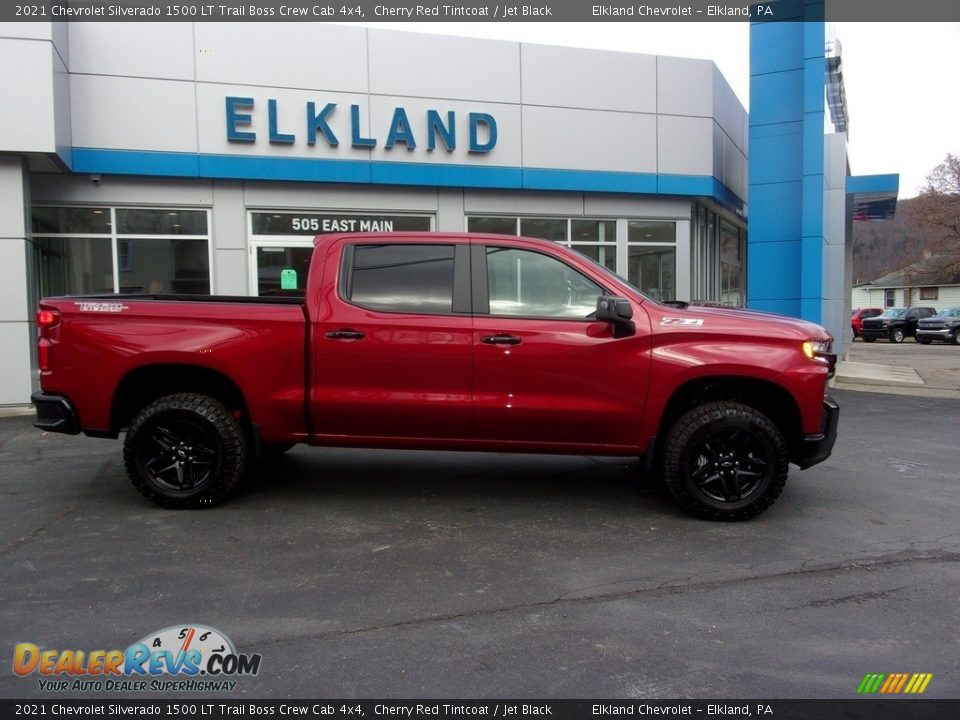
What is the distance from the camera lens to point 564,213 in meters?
13.8

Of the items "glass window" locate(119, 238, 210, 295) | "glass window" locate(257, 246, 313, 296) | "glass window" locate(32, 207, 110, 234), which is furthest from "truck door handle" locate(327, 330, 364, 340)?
"glass window" locate(32, 207, 110, 234)

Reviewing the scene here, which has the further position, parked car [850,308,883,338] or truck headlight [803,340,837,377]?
parked car [850,308,883,338]

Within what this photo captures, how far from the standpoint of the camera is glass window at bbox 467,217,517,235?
44.3 ft

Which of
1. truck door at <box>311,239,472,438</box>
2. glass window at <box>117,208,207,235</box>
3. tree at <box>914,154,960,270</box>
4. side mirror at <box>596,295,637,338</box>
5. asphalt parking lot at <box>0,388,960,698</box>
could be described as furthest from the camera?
tree at <box>914,154,960,270</box>

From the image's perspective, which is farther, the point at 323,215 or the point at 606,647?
the point at 323,215

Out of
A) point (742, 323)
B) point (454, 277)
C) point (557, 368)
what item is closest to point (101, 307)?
point (454, 277)

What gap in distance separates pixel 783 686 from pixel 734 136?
15987 mm

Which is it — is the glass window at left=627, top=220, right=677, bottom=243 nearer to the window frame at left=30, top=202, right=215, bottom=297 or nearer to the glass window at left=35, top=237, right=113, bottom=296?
the window frame at left=30, top=202, right=215, bottom=297

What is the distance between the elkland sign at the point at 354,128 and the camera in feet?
39.2

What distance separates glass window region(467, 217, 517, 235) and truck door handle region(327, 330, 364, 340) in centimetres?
851

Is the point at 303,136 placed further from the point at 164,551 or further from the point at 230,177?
the point at 164,551

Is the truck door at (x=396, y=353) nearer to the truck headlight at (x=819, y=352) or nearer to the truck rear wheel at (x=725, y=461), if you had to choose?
the truck rear wheel at (x=725, y=461)

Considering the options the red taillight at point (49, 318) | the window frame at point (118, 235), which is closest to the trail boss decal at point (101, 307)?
the red taillight at point (49, 318)
